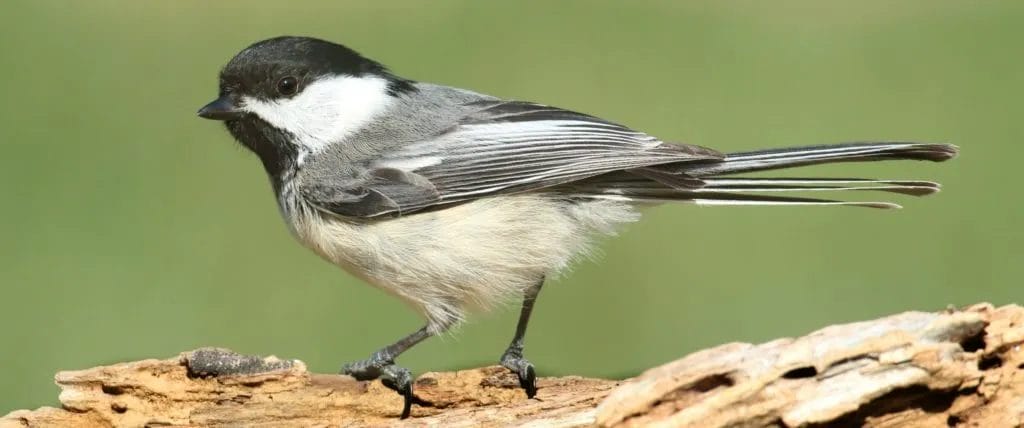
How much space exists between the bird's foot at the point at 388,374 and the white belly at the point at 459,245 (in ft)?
0.65

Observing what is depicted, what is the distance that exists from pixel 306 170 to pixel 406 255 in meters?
0.37

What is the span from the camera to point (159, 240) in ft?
15.3

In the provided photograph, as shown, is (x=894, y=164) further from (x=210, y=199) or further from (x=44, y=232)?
(x=44, y=232)

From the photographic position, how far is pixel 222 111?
2.92 metres

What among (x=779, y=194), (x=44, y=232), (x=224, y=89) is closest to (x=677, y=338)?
(x=779, y=194)

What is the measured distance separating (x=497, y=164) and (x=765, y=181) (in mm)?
682

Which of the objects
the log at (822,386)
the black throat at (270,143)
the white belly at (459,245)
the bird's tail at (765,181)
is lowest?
the log at (822,386)

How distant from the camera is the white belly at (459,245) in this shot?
2861 millimetres

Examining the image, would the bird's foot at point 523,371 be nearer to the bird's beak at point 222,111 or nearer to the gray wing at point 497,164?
the gray wing at point 497,164

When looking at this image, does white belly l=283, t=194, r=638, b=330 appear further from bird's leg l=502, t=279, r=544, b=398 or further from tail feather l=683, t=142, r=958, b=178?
tail feather l=683, t=142, r=958, b=178

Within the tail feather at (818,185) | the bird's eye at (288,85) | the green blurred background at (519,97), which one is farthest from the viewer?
the green blurred background at (519,97)

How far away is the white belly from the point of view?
2861mm

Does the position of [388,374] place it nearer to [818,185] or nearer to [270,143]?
[270,143]

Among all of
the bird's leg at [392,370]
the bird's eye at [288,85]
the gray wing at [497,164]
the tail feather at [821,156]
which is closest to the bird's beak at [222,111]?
the bird's eye at [288,85]
